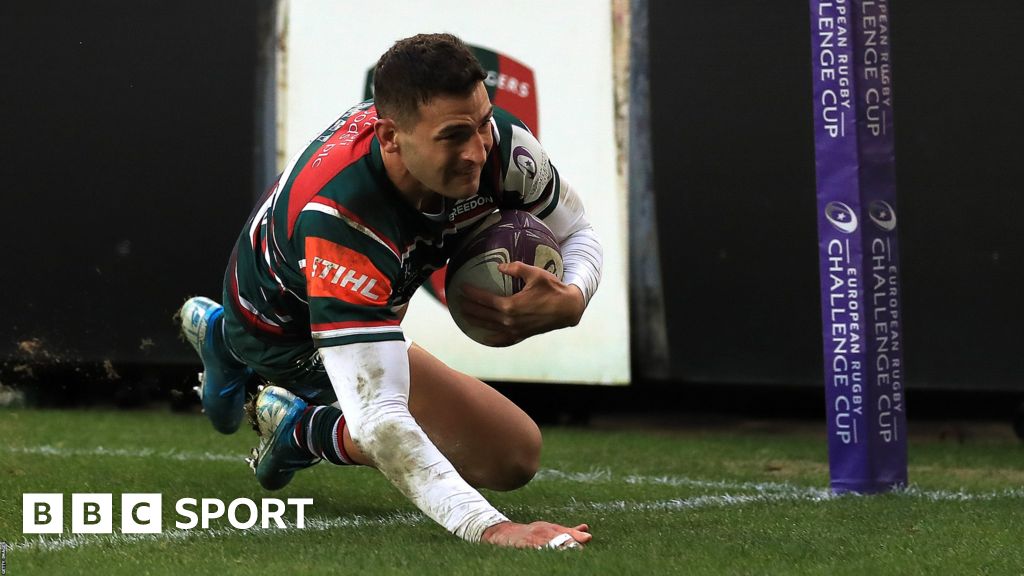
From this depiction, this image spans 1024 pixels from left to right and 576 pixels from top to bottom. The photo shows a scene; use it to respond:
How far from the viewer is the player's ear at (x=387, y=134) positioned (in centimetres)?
361

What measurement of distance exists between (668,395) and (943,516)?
141 inches

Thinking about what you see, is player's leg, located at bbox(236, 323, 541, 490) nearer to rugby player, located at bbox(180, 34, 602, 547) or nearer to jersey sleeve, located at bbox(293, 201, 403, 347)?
rugby player, located at bbox(180, 34, 602, 547)

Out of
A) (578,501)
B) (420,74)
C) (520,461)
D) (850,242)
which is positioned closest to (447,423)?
(520,461)

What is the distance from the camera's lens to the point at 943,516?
435 centimetres

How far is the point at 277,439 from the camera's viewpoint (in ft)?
15.2

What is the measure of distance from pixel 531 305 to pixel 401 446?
1.73 ft

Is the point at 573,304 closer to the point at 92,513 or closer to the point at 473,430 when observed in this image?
the point at 473,430

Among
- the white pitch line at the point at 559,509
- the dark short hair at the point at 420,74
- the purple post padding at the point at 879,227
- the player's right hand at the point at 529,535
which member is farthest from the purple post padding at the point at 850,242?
the dark short hair at the point at 420,74

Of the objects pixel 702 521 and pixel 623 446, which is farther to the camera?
pixel 623 446

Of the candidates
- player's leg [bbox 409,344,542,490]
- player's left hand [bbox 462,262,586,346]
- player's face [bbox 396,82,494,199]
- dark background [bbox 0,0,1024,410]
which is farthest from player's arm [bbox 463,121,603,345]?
dark background [bbox 0,0,1024,410]

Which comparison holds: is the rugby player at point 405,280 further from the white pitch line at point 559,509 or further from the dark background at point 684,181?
the dark background at point 684,181

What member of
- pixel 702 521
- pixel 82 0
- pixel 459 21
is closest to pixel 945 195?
pixel 459 21

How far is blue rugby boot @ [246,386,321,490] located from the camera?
4609mm

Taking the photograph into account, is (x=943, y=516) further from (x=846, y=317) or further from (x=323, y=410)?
(x=323, y=410)
